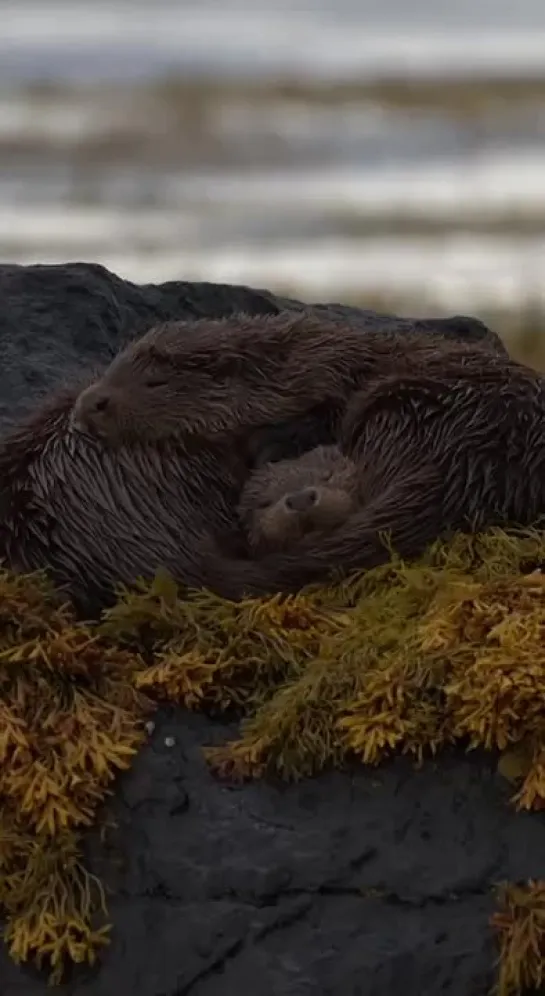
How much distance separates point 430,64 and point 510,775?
13382 mm

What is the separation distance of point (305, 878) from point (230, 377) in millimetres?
863

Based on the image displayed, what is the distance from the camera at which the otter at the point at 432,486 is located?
9.31 feet

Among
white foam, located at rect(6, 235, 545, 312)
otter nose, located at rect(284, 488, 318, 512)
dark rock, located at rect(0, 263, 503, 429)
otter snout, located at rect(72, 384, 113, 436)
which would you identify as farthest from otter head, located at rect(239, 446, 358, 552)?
white foam, located at rect(6, 235, 545, 312)

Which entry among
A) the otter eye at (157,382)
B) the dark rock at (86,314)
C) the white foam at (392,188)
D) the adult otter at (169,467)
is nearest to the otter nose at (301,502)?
the adult otter at (169,467)

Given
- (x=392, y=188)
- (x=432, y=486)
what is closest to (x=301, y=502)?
(x=432, y=486)

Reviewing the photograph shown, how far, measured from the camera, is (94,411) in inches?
115

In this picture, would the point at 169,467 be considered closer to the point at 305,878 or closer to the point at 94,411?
the point at 94,411

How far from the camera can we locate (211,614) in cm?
271

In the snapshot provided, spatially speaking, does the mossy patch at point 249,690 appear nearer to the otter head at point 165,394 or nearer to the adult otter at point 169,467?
the adult otter at point 169,467

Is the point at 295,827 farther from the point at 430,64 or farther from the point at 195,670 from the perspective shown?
the point at 430,64

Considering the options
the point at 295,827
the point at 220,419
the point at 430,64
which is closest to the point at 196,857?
the point at 295,827

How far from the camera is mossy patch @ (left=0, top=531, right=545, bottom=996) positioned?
2406mm

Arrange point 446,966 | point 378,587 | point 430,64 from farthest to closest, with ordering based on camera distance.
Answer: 1. point 430,64
2. point 378,587
3. point 446,966

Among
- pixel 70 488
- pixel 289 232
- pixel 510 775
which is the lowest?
pixel 289 232
